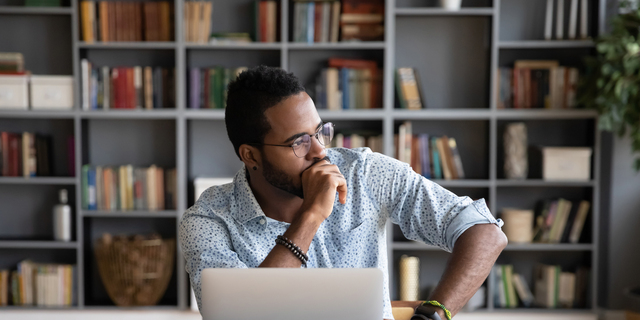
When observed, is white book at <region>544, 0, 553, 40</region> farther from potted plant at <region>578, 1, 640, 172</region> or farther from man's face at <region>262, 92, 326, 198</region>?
man's face at <region>262, 92, 326, 198</region>

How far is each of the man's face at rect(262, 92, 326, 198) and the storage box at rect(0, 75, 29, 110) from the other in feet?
7.76

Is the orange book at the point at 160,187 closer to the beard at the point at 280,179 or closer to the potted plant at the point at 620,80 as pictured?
the beard at the point at 280,179

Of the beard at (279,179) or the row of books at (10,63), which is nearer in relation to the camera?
the beard at (279,179)

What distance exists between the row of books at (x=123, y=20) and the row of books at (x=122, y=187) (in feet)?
2.56

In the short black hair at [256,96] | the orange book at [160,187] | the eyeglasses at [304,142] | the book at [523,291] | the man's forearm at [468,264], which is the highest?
the short black hair at [256,96]

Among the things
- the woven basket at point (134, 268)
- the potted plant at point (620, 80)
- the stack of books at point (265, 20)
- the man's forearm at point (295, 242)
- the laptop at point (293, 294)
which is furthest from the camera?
the stack of books at point (265, 20)

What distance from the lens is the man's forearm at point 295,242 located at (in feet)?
4.04

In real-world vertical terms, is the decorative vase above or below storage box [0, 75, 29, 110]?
below

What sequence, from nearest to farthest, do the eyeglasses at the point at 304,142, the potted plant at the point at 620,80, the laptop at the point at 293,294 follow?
the laptop at the point at 293,294 < the eyeglasses at the point at 304,142 < the potted plant at the point at 620,80

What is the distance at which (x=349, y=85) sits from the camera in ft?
10.8

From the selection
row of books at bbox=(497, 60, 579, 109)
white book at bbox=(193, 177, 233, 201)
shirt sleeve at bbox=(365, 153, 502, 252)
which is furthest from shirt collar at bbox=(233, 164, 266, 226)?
row of books at bbox=(497, 60, 579, 109)

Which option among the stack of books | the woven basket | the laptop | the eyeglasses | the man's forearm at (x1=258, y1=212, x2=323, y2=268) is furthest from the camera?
the stack of books

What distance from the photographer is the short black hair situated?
4.83 feet

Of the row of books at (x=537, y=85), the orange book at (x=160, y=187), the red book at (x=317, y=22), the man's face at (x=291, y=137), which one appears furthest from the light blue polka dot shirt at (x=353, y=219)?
the row of books at (x=537, y=85)
